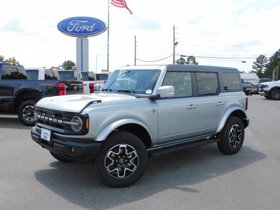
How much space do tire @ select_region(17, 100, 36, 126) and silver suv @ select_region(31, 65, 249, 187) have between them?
16.6 feet

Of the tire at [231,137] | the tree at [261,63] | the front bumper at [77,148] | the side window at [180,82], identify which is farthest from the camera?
the tree at [261,63]

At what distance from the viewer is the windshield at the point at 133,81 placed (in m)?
5.63

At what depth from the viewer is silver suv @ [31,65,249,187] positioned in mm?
4637

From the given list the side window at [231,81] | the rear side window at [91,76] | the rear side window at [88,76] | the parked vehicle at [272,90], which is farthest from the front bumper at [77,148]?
the parked vehicle at [272,90]

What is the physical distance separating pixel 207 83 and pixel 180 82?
0.79 m

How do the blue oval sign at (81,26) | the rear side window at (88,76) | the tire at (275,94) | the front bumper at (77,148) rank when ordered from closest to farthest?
the front bumper at (77,148) < the rear side window at (88,76) < the tire at (275,94) < the blue oval sign at (81,26)

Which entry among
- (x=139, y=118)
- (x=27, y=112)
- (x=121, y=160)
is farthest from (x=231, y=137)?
(x=27, y=112)

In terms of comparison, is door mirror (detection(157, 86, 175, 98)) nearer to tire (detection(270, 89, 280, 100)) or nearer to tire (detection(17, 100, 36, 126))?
tire (detection(17, 100, 36, 126))

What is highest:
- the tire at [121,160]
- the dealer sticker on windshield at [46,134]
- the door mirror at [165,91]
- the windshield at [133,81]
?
the windshield at [133,81]

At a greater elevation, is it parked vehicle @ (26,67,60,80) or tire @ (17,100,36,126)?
parked vehicle @ (26,67,60,80)

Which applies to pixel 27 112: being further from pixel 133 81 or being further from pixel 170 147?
pixel 170 147

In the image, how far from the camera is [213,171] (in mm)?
5762

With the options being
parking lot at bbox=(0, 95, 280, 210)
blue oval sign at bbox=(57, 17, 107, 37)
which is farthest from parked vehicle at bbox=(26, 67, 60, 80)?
blue oval sign at bbox=(57, 17, 107, 37)

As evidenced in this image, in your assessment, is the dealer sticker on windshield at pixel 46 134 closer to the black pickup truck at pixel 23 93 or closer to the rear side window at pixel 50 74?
the black pickup truck at pixel 23 93
